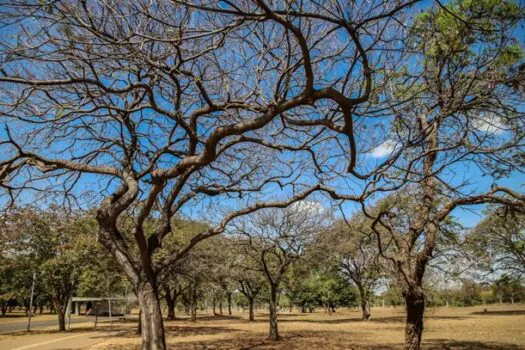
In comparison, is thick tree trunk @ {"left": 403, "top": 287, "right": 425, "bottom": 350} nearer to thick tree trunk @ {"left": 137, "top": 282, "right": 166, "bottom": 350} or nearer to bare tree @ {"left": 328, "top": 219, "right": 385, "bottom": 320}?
thick tree trunk @ {"left": 137, "top": 282, "right": 166, "bottom": 350}

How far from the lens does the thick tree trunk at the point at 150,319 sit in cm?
735

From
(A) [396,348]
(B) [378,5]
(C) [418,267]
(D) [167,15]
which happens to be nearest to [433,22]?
(B) [378,5]

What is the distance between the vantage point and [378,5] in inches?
164

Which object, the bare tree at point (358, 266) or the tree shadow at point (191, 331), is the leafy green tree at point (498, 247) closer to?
the bare tree at point (358, 266)

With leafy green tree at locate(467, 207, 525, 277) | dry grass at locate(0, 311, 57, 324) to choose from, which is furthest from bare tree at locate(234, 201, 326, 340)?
dry grass at locate(0, 311, 57, 324)

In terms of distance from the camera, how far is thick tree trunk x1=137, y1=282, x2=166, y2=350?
7.35 meters

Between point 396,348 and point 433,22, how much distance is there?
12.0 m

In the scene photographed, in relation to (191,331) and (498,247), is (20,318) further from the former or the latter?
(498,247)

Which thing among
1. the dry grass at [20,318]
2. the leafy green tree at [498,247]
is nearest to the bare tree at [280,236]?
the leafy green tree at [498,247]

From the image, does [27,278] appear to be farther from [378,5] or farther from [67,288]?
[378,5]

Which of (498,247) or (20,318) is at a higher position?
(498,247)

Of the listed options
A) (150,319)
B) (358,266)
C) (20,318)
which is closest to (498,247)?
(358,266)

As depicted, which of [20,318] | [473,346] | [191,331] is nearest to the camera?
[473,346]

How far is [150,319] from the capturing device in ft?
24.6
